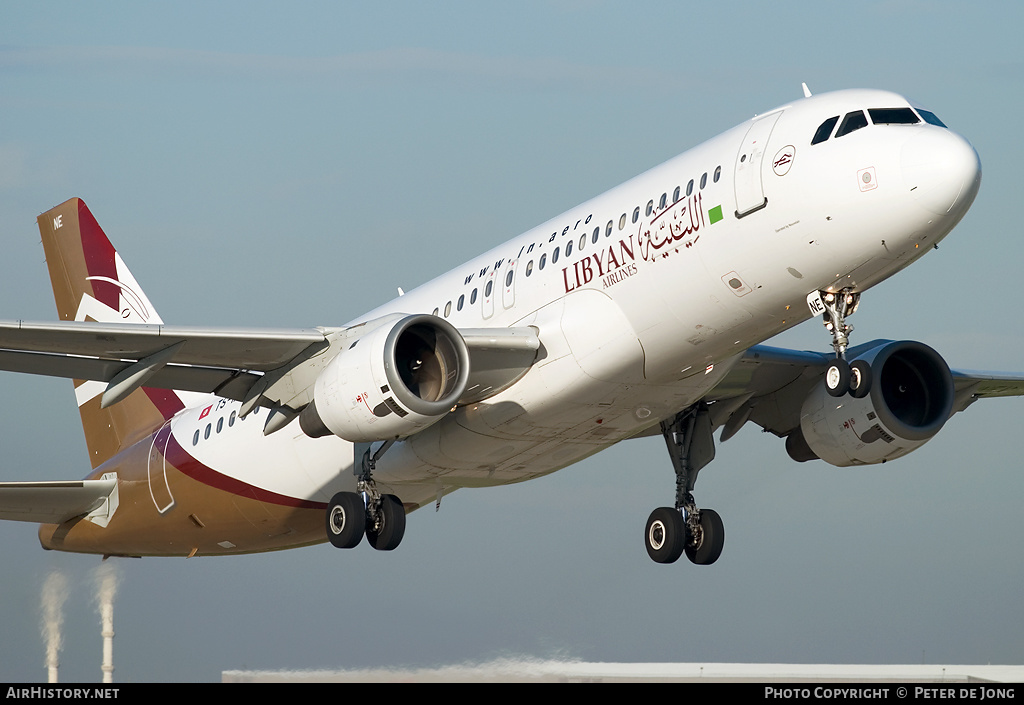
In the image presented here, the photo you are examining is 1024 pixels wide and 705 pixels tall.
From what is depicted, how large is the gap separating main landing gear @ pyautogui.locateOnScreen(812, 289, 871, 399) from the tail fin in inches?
635

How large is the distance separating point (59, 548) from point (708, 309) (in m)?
16.5

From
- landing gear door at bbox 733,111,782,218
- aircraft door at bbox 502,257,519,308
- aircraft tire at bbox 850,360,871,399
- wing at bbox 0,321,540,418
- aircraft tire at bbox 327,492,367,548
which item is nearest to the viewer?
aircraft tire at bbox 850,360,871,399

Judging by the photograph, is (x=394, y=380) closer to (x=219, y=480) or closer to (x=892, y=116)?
(x=219, y=480)

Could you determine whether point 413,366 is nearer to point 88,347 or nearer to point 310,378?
point 310,378

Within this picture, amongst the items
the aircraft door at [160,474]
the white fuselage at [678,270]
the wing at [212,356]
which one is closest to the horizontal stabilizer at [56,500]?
the aircraft door at [160,474]

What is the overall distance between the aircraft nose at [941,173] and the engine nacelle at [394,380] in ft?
23.5

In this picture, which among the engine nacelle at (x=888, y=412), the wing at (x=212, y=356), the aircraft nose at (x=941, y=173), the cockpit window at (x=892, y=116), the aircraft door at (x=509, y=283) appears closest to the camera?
the aircraft nose at (x=941, y=173)

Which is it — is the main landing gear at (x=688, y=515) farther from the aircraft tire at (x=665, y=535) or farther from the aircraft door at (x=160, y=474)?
the aircraft door at (x=160, y=474)

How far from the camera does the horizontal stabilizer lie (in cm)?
2930

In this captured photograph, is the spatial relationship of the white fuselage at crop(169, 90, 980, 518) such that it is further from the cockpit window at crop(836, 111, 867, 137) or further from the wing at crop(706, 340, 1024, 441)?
the wing at crop(706, 340, 1024, 441)

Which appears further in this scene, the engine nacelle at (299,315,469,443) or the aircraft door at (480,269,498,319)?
the aircraft door at (480,269,498,319)

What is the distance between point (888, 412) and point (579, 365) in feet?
25.0

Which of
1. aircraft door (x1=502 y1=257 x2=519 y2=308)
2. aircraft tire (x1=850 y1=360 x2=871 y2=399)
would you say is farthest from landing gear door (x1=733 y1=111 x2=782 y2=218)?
aircraft door (x1=502 y1=257 x2=519 y2=308)

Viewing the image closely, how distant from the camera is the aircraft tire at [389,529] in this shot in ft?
82.5
